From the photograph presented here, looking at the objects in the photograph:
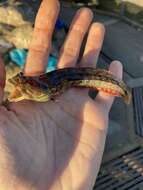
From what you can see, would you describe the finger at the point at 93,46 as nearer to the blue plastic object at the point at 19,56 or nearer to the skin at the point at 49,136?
the skin at the point at 49,136

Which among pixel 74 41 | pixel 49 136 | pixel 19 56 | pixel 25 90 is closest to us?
pixel 49 136

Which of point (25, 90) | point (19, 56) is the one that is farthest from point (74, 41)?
point (19, 56)

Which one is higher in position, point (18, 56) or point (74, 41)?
point (74, 41)

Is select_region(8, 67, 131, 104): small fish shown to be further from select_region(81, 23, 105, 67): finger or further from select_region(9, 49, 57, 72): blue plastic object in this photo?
select_region(9, 49, 57, 72): blue plastic object

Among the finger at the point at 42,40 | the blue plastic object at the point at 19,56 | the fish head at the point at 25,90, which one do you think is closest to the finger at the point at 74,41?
the finger at the point at 42,40

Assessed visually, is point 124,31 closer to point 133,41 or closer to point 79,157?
point 133,41

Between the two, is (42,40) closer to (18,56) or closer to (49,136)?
(49,136)
